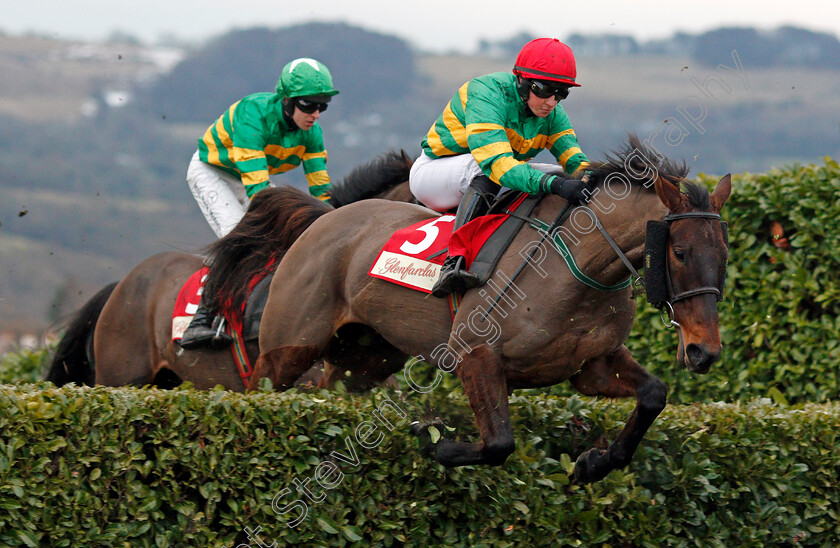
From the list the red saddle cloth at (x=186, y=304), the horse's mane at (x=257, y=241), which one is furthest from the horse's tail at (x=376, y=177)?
the red saddle cloth at (x=186, y=304)

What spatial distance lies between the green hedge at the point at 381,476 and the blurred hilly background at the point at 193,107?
34702 millimetres

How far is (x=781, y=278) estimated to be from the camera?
20.7 feet

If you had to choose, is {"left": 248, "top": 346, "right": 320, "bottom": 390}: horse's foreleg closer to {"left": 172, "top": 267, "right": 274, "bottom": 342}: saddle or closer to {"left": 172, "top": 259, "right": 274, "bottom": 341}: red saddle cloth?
{"left": 172, "top": 267, "right": 274, "bottom": 342}: saddle

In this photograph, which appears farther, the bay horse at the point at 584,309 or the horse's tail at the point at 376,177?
the horse's tail at the point at 376,177

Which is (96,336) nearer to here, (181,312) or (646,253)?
(181,312)

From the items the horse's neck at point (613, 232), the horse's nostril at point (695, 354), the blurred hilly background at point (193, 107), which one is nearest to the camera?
the horse's nostril at point (695, 354)

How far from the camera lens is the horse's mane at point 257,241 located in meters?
5.29

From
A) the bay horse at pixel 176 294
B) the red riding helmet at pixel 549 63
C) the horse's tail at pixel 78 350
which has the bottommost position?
the horse's tail at pixel 78 350

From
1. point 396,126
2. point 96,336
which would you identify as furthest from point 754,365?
point 396,126

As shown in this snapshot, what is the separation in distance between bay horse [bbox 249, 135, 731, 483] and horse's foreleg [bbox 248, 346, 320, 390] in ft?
1.73

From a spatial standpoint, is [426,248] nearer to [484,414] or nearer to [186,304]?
[484,414]

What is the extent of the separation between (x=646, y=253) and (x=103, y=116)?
56.4 m

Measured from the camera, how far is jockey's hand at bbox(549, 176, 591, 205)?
3.78 metres

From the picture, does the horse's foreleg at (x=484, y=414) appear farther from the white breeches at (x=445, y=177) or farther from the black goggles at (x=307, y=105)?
the black goggles at (x=307, y=105)
